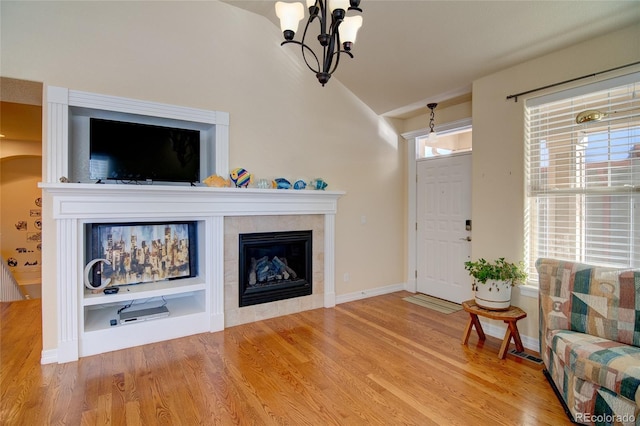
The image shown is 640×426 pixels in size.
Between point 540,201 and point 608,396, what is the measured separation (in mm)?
1740

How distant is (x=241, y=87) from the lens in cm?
360

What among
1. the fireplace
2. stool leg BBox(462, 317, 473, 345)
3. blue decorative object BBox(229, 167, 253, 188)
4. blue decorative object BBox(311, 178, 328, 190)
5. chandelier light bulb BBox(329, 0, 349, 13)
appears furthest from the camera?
blue decorative object BBox(311, 178, 328, 190)

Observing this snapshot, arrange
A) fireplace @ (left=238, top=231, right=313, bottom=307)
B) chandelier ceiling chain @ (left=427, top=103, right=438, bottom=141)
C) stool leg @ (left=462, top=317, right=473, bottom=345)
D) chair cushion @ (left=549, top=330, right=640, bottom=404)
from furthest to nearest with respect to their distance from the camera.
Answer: chandelier ceiling chain @ (left=427, top=103, right=438, bottom=141), fireplace @ (left=238, top=231, right=313, bottom=307), stool leg @ (left=462, top=317, right=473, bottom=345), chair cushion @ (left=549, top=330, right=640, bottom=404)

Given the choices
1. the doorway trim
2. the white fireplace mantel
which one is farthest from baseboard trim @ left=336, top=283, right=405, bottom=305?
the white fireplace mantel

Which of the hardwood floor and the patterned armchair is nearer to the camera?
the patterned armchair

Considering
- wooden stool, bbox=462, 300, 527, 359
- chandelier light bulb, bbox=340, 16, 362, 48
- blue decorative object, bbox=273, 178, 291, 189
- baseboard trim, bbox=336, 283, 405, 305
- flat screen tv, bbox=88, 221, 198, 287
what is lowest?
baseboard trim, bbox=336, 283, 405, 305

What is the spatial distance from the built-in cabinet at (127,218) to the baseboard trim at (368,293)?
54.1 inches

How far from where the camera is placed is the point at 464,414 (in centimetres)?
201

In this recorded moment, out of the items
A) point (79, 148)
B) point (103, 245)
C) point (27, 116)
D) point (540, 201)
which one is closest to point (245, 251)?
point (103, 245)

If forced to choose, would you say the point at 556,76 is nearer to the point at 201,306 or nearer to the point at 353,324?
the point at 353,324

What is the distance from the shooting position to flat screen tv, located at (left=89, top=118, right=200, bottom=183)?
2.89m

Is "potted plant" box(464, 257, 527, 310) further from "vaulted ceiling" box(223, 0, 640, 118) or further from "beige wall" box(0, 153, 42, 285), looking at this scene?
"beige wall" box(0, 153, 42, 285)

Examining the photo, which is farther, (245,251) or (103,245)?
(245,251)

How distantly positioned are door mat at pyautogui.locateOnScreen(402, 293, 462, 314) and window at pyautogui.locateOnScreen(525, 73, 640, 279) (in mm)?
1235
